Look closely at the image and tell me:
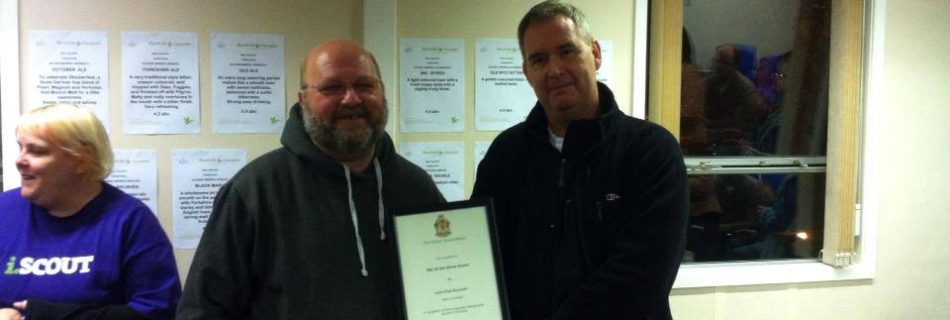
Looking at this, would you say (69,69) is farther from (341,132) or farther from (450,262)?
(450,262)

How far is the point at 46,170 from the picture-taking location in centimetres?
161

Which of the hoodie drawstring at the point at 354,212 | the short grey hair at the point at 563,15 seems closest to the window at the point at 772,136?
the short grey hair at the point at 563,15

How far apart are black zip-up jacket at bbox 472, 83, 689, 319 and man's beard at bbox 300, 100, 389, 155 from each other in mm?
401

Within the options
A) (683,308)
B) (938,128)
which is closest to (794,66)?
(938,128)

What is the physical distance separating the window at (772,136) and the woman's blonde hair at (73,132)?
1.88m

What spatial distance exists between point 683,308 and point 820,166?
912 millimetres

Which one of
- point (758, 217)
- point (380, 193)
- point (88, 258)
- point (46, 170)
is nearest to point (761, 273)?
point (758, 217)

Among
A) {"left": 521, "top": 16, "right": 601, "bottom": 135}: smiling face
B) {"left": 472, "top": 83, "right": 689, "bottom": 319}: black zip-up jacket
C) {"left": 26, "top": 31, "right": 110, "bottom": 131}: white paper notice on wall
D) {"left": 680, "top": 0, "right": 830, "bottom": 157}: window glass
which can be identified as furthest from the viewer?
{"left": 680, "top": 0, "right": 830, "bottom": 157}: window glass

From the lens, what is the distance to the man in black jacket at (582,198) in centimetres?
143

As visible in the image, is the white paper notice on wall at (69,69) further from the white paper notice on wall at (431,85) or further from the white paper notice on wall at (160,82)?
the white paper notice on wall at (431,85)

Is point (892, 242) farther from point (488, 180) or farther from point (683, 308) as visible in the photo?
point (488, 180)

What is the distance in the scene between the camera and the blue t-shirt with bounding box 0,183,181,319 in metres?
1.61

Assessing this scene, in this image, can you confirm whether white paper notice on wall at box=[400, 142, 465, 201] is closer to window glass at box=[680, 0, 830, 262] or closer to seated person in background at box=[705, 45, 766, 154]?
window glass at box=[680, 0, 830, 262]

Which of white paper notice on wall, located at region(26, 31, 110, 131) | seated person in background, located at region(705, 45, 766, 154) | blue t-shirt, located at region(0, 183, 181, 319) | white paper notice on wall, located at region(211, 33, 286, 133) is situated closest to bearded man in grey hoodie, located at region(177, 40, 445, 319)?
blue t-shirt, located at region(0, 183, 181, 319)
